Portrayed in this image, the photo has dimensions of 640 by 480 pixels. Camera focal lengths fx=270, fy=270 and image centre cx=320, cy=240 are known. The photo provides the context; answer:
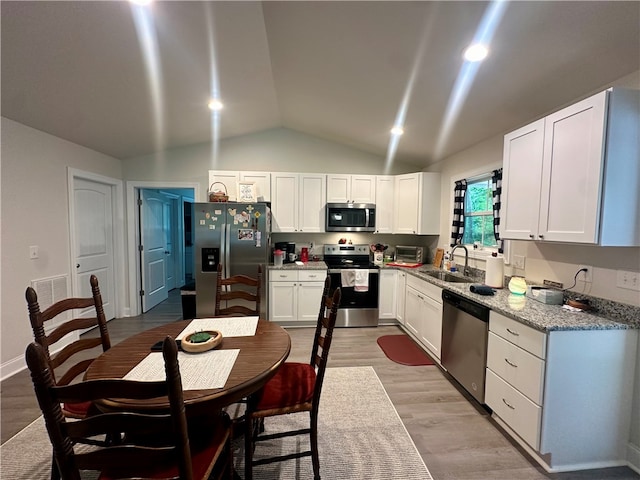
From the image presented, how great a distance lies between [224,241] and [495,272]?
119 inches

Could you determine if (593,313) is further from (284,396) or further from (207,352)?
(207,352)

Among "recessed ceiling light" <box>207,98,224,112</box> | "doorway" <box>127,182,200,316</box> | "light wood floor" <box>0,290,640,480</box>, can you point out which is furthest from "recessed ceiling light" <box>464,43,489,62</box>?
"doorway" <box>127,182,200,316</box>

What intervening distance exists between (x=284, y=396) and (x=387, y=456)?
2.69 feet

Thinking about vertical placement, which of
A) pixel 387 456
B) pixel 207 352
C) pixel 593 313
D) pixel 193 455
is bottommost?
pixel 387 456

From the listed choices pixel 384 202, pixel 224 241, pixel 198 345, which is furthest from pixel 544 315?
pixel 224 241

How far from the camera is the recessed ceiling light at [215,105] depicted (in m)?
3.05

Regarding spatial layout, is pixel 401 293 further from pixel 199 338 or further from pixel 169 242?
pixel 169 242

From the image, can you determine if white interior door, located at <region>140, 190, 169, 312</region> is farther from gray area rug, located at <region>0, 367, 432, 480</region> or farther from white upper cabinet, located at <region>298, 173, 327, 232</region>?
gray area rug, located at <region>0, 367, 432, 480</region>

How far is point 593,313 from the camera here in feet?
5.86

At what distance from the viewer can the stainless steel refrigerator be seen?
3445mm

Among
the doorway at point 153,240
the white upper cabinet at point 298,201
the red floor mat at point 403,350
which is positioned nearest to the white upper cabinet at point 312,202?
the white upper cabinet at point 298,201

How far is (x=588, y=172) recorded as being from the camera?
1617 mm

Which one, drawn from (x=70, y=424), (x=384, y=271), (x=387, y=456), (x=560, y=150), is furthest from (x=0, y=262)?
(x=560, y=150)

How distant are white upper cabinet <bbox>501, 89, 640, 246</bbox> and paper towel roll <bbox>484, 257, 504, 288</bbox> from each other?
1.80ft
